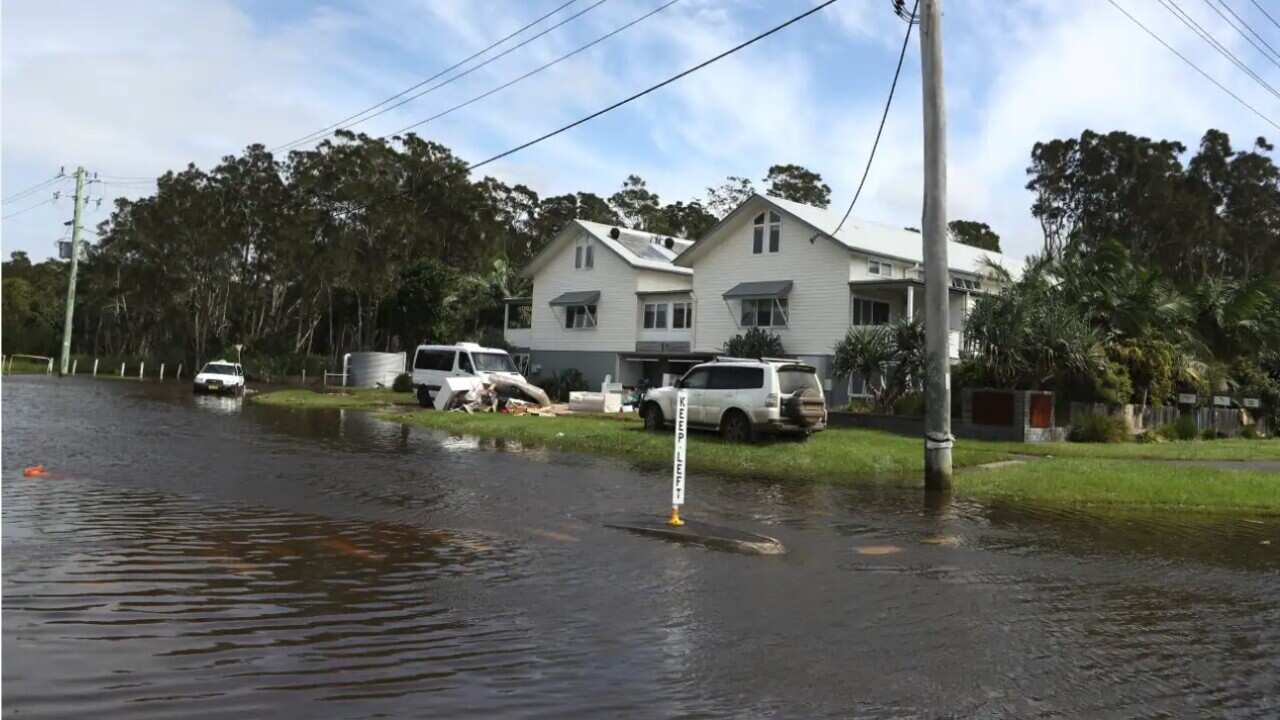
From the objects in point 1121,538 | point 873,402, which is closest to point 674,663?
point 1121,538

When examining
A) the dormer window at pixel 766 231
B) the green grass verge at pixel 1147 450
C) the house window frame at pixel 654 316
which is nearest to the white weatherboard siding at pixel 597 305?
the house window frame at pixel 654 316

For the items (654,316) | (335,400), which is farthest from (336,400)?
(654,316)

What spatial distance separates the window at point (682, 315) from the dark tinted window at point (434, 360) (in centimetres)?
1257

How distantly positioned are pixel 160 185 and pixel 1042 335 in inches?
2244

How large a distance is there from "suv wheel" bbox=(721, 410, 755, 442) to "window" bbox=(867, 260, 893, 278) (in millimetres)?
18274

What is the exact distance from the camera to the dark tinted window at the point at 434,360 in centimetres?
3466

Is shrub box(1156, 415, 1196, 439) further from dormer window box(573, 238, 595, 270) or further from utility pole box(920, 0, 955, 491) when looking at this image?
dormer window box(573, 238, 595, 270)

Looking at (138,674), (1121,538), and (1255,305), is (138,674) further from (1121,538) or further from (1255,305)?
(1255,305)

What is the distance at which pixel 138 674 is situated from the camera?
17.9 feet

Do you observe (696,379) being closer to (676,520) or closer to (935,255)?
(935,255)

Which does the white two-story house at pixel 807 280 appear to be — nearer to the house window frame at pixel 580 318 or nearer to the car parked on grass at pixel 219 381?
the house window frame at pixel 580 318

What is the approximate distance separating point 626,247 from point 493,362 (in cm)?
1559

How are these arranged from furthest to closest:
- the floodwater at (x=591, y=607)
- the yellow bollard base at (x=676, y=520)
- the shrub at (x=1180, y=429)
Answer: the shrub at (x=1180, y=429)
the yellow bollard base at (x=676, y=520)
the floodwater at (x=591, y=607)

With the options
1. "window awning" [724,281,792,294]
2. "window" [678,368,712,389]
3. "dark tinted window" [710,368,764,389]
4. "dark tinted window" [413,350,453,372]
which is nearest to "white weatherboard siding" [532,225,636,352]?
"window awning" [724,281,792,294]
